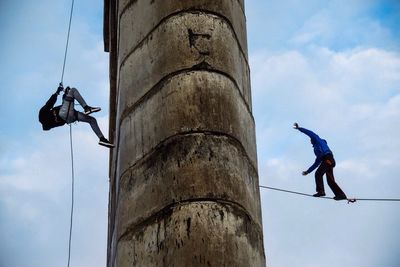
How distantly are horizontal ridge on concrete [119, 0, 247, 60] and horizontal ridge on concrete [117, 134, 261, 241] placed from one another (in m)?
1.38

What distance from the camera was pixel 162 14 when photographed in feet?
20.7

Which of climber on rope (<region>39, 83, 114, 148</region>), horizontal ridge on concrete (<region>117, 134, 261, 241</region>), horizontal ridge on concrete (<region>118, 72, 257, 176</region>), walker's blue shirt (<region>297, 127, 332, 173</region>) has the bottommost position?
horizontal ridge on concrete (<region>117, 134, 261, 241</region>)

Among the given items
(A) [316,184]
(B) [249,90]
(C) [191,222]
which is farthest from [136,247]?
(A) [316,184]

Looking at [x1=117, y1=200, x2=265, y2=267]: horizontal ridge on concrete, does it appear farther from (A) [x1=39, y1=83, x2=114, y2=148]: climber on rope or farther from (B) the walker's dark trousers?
(B) the walker's dark trousers

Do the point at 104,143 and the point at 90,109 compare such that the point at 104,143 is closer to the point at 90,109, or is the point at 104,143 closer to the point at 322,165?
the point at 90,109

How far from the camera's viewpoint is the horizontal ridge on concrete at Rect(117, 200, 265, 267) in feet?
16.5

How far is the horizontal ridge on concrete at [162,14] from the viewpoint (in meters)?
6.28

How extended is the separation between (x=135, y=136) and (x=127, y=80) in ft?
2.36

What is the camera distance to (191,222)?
17.0 feet

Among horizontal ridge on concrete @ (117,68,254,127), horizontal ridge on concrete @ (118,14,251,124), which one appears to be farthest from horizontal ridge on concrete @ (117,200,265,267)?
horizontal ridge on concrete @ (118,14,251,124)

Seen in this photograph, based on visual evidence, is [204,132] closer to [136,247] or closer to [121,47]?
[136,247]

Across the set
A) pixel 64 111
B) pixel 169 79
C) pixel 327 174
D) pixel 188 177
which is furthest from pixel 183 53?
pixel 327 174

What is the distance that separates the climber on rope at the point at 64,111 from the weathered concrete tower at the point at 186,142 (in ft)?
10.8

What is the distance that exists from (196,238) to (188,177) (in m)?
0.56
